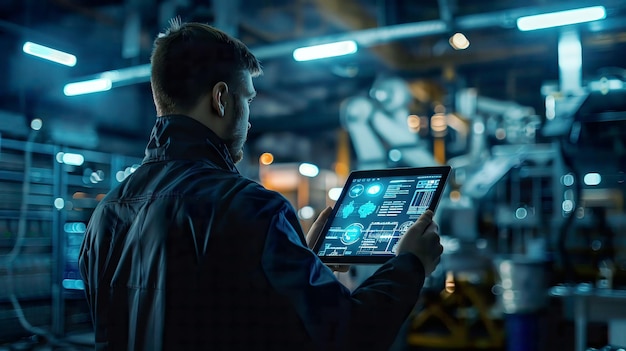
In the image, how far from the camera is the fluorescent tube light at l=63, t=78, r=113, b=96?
617 centimetres

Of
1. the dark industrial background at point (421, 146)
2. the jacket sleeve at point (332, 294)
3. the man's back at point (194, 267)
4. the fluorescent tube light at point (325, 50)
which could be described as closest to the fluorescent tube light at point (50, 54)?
the dark industrial background at point (421, 146)

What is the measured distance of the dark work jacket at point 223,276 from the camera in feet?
3.56

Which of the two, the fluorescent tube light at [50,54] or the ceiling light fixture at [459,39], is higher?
the ceiling light fixture at [459,39]

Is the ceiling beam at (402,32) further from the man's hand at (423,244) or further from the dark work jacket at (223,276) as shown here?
the dark work jacket at (223,276)

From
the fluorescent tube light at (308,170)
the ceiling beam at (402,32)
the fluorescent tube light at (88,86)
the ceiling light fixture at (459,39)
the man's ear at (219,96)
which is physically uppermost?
the ceiling light fixture at (459,39)

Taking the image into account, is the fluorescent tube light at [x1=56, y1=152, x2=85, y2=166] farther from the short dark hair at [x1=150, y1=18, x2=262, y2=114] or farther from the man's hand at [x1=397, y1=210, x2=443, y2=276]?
the man's hand at [x1=397, y1=210, x2=443, y2=276]

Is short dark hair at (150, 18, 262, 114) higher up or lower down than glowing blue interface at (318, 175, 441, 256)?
higher up

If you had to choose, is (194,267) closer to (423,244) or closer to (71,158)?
(423,244)

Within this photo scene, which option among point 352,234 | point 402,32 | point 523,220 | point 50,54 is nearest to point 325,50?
point 402,32

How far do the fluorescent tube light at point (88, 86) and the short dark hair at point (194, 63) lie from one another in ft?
17.0

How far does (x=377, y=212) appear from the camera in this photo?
1.48 m

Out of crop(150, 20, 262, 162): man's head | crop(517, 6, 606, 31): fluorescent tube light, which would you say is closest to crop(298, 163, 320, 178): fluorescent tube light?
crop(517, 6, 606, 31): fluorescent tube light

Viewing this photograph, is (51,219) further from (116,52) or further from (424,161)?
(424,161)

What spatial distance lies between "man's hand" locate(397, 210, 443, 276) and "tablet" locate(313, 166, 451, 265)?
4.3 inches
